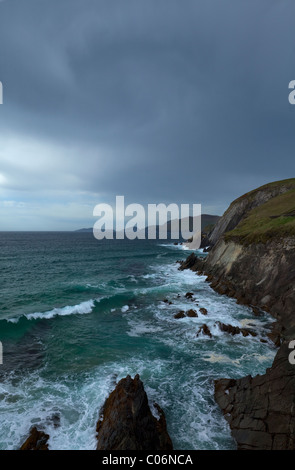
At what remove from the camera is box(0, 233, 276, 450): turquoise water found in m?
11.5

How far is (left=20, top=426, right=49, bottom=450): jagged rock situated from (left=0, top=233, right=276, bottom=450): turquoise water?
36 centimetres

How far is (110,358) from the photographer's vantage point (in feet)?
58.7

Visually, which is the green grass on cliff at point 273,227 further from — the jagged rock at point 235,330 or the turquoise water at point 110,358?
the jagged rock at point 235,330

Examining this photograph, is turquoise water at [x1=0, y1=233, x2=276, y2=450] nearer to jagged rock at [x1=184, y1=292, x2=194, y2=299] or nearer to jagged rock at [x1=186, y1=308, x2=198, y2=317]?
jagged rock at [x1=186, y1=308, x2=198, y2=317]

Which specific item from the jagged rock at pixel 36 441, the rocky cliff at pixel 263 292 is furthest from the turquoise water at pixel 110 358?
the rocky cliff at pixel 263 292

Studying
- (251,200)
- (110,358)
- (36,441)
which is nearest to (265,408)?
(36,441)

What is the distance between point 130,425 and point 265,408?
6635mm

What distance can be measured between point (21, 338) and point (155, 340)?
44.4 feet

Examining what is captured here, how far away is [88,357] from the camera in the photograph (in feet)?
59.3

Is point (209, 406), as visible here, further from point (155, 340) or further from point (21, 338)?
point (21, 338)

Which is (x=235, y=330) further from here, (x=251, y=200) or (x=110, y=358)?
(x=251, y=200)

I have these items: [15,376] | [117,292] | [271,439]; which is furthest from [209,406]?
[117,292]

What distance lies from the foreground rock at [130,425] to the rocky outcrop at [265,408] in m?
3.74
